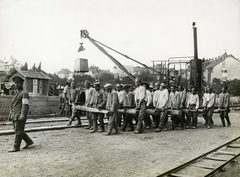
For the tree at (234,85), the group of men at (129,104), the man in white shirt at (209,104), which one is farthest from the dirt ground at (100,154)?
the tree at (234,85)

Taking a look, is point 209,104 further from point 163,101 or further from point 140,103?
point 140,103

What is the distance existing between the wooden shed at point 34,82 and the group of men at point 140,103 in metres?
7.05

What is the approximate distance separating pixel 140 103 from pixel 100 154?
10.2ft

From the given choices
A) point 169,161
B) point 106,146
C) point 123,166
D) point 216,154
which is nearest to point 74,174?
point 123,166

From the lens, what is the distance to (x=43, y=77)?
17766 mm

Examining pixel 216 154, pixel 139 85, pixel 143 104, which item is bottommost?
pixel 216 154

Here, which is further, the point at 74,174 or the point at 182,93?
the point at 182,93

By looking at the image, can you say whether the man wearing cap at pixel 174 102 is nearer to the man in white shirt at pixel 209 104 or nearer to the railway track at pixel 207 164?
the man in white shirt at pixel 209 104

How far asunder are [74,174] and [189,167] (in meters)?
2.01

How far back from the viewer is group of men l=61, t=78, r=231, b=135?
8.56 metres

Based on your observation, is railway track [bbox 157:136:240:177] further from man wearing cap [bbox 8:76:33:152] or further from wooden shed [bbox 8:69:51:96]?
wooden shed [bbox 8:69:51:96]

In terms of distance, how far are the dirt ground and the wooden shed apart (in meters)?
9.29

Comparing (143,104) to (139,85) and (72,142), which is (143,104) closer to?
(139,85)

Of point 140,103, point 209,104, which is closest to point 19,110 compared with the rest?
point 140,103
